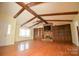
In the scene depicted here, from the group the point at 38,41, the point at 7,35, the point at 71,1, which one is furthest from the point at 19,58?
the point at 38,41

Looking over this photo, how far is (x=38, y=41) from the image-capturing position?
4.05 metres

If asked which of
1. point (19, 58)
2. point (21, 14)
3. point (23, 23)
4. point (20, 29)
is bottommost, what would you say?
point (19, 58)

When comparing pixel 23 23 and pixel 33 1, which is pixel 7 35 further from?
pixel 33 1

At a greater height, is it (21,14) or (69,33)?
(21,14)

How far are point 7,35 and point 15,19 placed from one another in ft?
1.56

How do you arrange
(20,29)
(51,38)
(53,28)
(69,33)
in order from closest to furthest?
(20,29), (69,33), (51,38), (53,28)

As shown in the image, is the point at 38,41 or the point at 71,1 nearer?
the point at 71,1

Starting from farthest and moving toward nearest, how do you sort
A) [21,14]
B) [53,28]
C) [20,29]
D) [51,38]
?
[53,28] → [51,38] → [20,29] → [21,14]

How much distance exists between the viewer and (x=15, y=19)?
6.86 ft

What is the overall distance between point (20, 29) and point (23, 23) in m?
0.22

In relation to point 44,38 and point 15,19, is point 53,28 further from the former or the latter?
point 15,19

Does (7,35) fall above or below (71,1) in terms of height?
below

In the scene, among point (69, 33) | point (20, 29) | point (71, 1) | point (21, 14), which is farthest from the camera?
point (69, 33)

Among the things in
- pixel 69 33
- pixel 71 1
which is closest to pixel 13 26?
pixel 71 1
